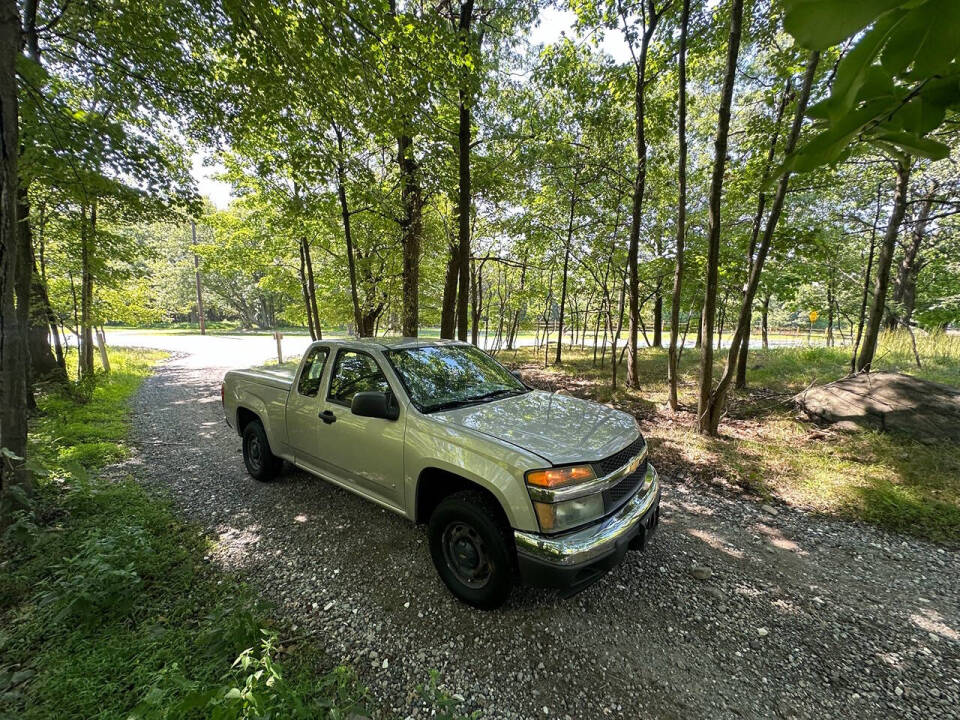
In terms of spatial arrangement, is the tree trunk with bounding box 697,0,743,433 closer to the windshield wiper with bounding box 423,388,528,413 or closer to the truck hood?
the truck hood

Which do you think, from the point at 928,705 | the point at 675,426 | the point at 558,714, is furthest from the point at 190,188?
the point at 928,705

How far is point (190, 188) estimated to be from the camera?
6836 mm

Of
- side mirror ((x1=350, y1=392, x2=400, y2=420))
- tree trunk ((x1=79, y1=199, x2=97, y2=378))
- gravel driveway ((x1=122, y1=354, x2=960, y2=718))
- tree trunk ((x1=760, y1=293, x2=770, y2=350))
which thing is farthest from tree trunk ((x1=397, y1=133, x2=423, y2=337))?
tree trunk ((x1=760, y1=293, x2=770, y2=350))

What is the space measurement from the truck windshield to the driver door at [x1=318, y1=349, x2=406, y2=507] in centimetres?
22

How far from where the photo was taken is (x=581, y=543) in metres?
2.57

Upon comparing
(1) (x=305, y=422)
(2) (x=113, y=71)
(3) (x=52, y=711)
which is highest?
(2) (x=113, y=71)

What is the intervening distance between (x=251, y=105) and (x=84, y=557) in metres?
5.91

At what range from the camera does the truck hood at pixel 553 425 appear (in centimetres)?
280

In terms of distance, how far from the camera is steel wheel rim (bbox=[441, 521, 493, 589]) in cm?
295

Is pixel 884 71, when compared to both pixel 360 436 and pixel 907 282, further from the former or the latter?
pixel 907 282

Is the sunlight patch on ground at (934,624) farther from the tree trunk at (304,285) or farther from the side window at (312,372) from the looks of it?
the tree trunk at (304,285)

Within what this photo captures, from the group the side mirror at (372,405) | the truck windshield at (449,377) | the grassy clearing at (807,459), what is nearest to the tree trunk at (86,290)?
the truck windshield at (449,377)

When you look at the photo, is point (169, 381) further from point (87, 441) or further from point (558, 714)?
point (558, 714)

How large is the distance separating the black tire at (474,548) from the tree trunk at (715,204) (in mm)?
4823
